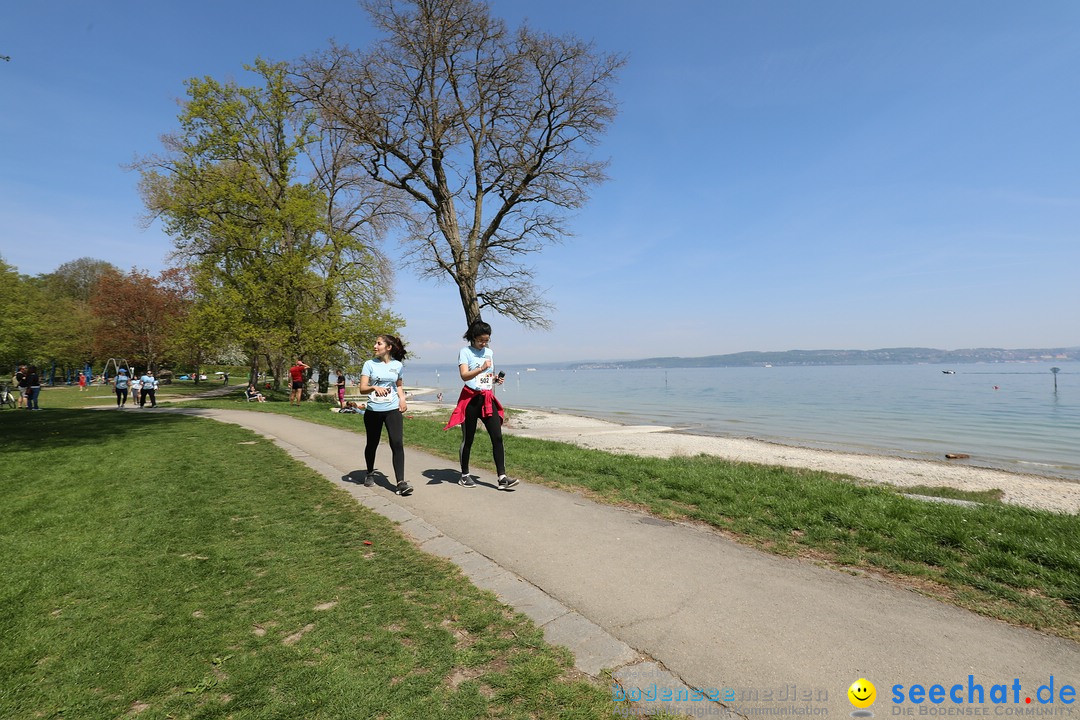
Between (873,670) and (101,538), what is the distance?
6.30 meters

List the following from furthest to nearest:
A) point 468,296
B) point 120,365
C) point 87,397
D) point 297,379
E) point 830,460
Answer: point 120,365, point 87,397, point 297,379, point 468,296, point 830,460

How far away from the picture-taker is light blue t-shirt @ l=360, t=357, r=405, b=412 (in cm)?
629

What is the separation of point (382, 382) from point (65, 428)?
1104cm

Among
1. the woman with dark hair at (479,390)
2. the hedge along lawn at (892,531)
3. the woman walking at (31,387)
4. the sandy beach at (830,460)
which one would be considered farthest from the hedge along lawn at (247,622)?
the woman walking at (31,387)

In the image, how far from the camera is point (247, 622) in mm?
3031

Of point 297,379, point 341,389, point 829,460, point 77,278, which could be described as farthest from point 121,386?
point 77,278

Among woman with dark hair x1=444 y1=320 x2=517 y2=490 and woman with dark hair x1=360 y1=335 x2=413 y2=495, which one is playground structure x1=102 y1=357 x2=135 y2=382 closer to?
woman with dark hair x1=360 y1=335 x2=413 y2=495

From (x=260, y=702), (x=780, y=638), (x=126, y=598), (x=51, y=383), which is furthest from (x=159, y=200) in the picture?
(x=51, y=383)

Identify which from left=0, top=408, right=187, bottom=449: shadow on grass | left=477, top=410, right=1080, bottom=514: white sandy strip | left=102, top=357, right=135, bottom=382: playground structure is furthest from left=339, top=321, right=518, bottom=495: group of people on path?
left=102, top=357, right=135, bottom=382: playground structure

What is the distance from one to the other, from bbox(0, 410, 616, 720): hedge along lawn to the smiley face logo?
116cm

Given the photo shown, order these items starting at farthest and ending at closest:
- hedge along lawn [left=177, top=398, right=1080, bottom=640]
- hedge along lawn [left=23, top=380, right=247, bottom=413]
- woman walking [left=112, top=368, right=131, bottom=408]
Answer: hedge along lawn [left=23, top=380, right=247, bottom=413] < woman walking [left=112, top=368, right=131, bottom=408] < hedge along lawn [left=177, top=398, right=1080, bottom=640]

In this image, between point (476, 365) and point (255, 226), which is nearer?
point (476, 365)

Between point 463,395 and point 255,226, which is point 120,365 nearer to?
point 255,226

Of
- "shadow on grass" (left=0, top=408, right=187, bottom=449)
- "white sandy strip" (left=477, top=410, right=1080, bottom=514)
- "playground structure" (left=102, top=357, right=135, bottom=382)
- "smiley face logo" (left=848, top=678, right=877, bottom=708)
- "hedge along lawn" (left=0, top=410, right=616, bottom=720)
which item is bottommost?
"white sandy strip" (left=477, top=410, right=1080, bottom=514)
